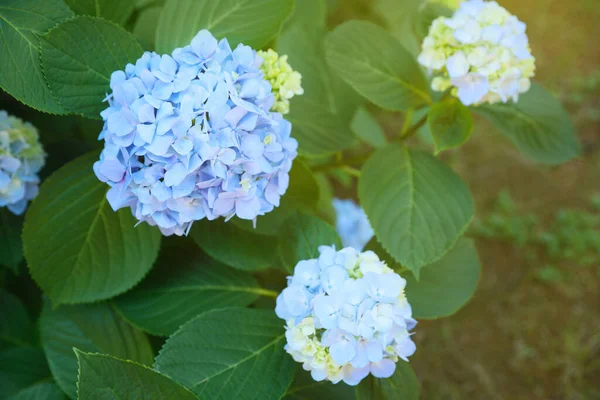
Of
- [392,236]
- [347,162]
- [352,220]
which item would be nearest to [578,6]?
[352,220]

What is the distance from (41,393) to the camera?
113cm

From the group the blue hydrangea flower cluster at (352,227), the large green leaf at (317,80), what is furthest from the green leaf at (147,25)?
the blue hydrangea flower cluster at (352,227)

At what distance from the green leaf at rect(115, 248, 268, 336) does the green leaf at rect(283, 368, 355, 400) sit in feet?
0.60

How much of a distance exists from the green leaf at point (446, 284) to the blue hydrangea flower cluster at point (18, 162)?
696 mm

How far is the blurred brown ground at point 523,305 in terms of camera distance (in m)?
2.09

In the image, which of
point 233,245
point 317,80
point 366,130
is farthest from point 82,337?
point 366,130

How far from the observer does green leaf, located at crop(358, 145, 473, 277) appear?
1.02 metres

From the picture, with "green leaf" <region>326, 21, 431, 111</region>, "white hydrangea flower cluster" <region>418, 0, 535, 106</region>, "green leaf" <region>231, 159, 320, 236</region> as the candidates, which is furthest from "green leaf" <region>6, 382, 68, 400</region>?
"white hydrangea flower cluster" <region>418, 0, 535, 106</region>

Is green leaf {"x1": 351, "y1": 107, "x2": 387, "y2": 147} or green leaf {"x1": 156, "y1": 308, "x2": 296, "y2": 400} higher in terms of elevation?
green leaf {"x1": 156, "y1": 308, "x2": 296, "y2": 400}

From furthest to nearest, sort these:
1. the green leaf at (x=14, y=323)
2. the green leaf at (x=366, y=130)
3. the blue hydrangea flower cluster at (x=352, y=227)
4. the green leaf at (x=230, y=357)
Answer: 1. the green leaf at (x=366, y=130)
2. the blue hydrangea flower cluster at (x=352, y=227)
3. the green leaf at (x=14, y=323)
4. the green leaf at (x=230, y=357)

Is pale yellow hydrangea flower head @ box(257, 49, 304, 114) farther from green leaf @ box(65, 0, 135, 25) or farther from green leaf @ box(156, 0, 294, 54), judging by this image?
green leaf @ box(65, 0, 135, 25)

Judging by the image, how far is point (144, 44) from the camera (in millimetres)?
1009

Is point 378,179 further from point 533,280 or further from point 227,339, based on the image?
point 533,280

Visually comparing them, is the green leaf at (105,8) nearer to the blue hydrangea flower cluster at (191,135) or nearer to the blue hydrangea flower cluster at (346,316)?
the blue hydrangea flower cluster at (191,135)
